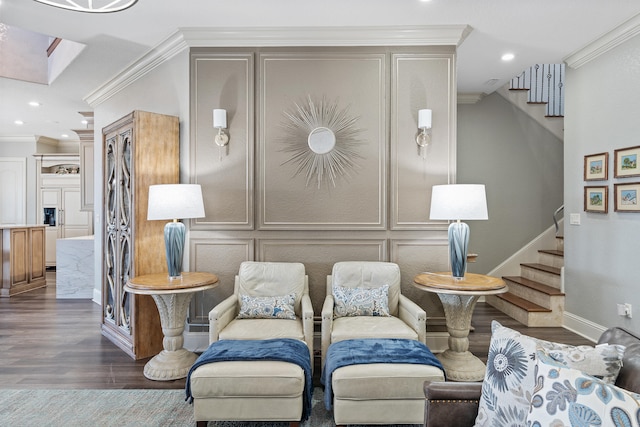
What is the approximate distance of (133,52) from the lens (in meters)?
3.78

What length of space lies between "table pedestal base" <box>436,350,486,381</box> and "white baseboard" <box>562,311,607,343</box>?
4.94 feet

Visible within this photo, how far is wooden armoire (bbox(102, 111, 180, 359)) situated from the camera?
3.23m

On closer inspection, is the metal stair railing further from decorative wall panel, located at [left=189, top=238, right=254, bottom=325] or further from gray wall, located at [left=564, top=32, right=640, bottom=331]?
decorative wall panel, located at [left=189, top=238, right=254, bottom=325]

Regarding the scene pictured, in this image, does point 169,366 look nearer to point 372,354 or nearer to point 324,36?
point 372,354

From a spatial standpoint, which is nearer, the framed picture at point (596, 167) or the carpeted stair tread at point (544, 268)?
the framed picture at point (596, 167)

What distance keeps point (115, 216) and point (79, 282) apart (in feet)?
7.97

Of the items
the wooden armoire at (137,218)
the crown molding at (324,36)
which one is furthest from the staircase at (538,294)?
the wooden armoire at (137,218)

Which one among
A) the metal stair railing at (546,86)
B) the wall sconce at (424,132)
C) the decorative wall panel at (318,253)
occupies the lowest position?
the decorative wall panel at (318,253)

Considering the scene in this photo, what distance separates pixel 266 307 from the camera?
2.89m

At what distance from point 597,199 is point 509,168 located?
164 centimetres

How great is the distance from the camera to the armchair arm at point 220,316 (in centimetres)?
257

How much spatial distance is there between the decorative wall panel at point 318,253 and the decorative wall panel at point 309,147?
0.48 ft

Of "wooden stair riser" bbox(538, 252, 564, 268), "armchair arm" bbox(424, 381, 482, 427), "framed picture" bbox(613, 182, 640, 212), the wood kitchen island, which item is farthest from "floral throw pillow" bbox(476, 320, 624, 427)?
the wood kitchen island

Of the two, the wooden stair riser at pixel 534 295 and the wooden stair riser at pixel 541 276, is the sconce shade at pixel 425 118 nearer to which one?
the wooden stair riser at pixel 534 295
